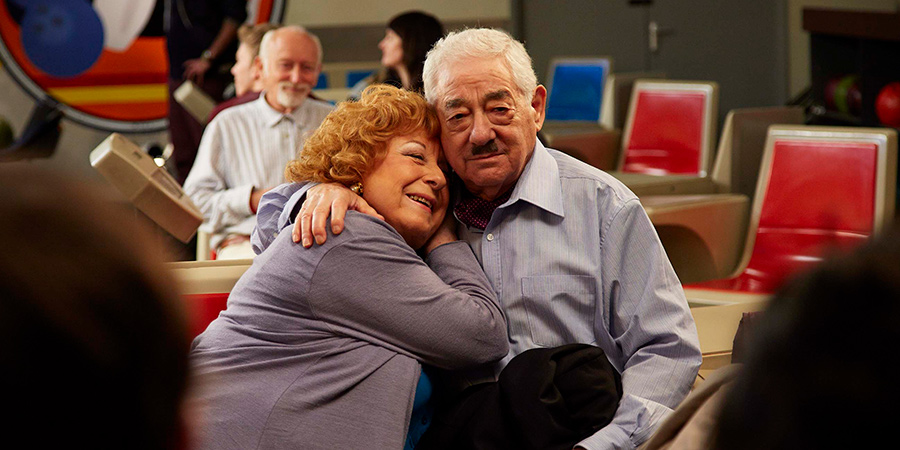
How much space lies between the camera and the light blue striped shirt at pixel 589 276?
157cm

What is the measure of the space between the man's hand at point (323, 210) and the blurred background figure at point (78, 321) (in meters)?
0.93

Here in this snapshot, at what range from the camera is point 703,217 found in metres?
3.10

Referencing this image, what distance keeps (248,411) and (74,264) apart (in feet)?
3.18

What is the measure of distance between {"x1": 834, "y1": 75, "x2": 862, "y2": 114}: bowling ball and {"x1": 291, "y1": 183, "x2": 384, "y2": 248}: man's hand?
202 inches

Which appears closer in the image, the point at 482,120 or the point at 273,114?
the point at 482,120

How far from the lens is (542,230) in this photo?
1.68m

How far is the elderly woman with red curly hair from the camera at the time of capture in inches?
56.4

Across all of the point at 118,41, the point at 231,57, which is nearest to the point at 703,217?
the point at 231,57

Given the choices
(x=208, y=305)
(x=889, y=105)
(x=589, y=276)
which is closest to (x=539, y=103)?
(x=589, y=276)

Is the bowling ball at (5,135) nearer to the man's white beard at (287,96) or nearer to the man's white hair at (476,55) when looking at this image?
the man's white beard at (287,96)

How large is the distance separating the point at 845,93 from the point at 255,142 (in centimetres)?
431

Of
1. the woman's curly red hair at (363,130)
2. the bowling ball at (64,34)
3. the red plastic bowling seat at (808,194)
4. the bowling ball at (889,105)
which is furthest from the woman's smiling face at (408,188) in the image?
the bowling ball at (64,34)

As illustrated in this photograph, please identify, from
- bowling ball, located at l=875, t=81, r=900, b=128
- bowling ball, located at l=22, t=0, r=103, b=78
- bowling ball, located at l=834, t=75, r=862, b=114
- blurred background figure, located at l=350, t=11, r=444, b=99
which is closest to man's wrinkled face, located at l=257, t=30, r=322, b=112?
blurred background figure, located at l=350, t=11, r=444, b=99

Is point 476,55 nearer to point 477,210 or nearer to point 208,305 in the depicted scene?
point 477,210
